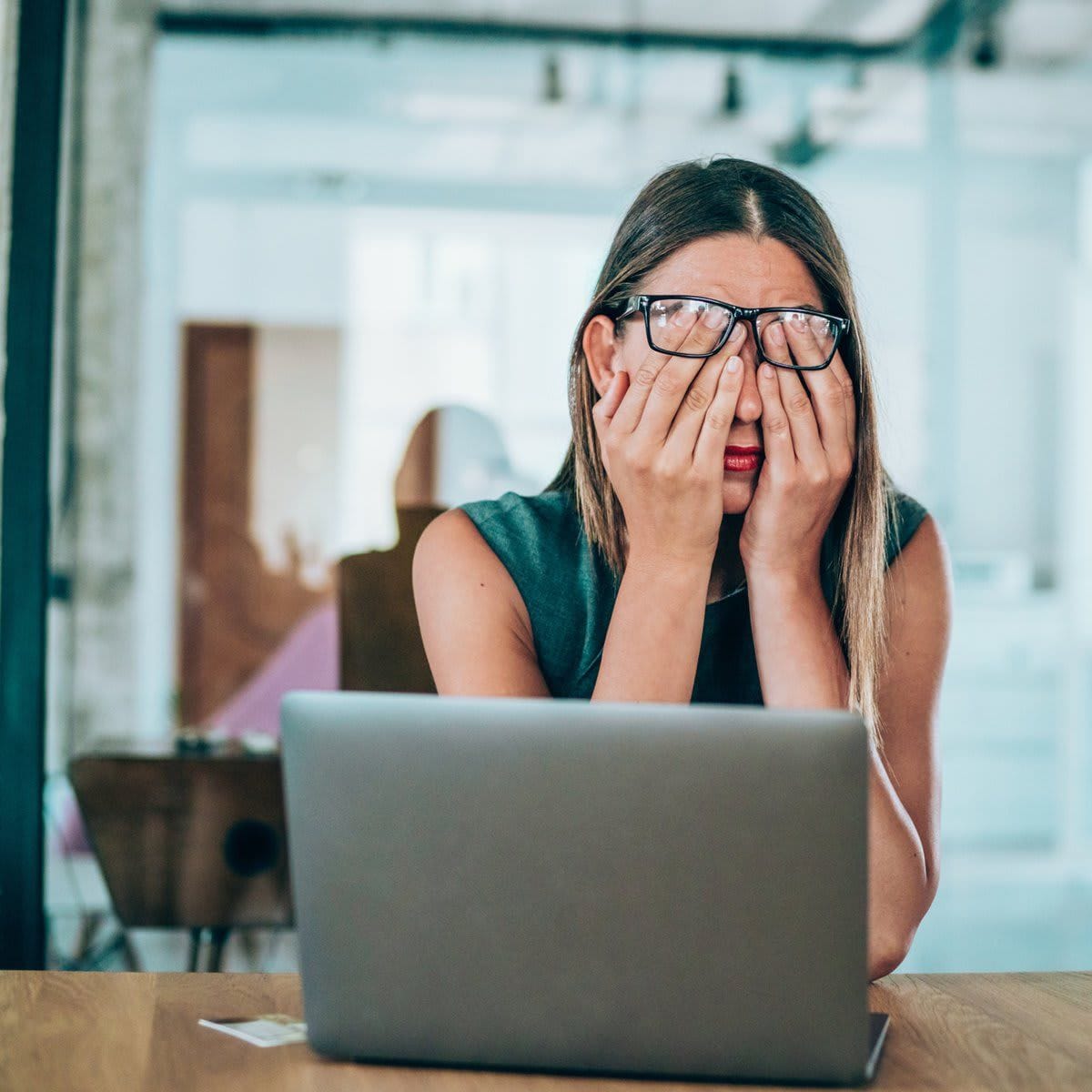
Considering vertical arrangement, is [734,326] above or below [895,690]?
above

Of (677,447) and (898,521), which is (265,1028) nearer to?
(677,447)

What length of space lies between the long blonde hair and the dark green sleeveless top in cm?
3

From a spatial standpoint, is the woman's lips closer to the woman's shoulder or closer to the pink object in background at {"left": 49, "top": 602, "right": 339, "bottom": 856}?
the woman's shoulder

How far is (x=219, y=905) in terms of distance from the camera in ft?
7.65

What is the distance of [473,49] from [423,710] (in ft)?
12.4

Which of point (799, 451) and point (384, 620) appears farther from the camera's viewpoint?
point (384, 620)

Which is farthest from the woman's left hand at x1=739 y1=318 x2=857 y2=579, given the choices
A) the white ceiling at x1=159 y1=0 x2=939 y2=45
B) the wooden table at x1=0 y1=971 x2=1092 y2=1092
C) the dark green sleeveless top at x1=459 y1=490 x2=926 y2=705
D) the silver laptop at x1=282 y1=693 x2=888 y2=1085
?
the white ceiling at x1=159 y1=0 x2=939 y2=45

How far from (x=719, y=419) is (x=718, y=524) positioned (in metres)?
0.10

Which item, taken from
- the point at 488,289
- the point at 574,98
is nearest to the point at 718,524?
the point at 488,289

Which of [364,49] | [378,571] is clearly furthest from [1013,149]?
[378,571]

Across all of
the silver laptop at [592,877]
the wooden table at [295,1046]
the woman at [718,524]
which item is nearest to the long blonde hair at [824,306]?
the woman at [718,524]

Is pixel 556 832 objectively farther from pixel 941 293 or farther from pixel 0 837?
pixel 941 293

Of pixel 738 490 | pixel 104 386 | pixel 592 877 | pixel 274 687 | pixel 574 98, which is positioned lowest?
pixel 274 687

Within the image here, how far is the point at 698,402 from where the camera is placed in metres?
1.20
